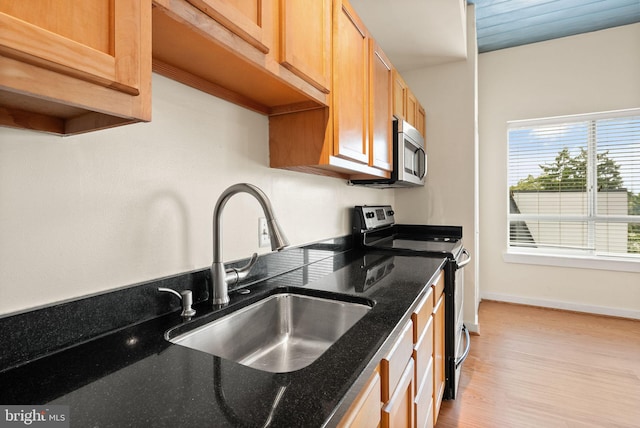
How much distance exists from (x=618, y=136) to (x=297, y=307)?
3875 mm

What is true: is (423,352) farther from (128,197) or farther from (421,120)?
(421,120)

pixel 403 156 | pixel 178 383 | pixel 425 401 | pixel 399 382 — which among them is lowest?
pixel 425 401

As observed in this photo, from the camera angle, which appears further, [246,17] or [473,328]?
[473,328]

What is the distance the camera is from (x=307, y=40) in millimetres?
1090

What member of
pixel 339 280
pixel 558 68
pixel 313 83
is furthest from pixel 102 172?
pixel 558 68

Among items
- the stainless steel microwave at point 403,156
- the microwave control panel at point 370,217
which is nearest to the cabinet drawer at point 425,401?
the microwave control panel at point 370,217

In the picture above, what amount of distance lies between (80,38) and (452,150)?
299 cm

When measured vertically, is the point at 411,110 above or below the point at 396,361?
above

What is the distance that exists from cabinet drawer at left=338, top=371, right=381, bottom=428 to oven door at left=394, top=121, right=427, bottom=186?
57.3 inches

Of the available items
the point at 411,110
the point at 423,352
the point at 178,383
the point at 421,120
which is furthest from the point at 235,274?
the point at 421,120

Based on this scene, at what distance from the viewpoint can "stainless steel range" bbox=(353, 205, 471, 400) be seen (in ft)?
6.05

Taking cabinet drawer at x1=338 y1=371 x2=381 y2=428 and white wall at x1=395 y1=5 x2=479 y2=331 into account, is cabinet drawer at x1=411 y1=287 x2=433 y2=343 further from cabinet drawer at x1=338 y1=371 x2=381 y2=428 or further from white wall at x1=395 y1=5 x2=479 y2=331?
white wall at x1=395 y1=5 x2=479 y2=331

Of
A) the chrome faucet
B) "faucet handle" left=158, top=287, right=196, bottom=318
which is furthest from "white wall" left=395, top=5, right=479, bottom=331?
"faucet handle" left=158, top=287, right=196, bottom=318

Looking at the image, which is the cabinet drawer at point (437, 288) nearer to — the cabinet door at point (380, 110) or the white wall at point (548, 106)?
the cabinet door at point (380, 110)
